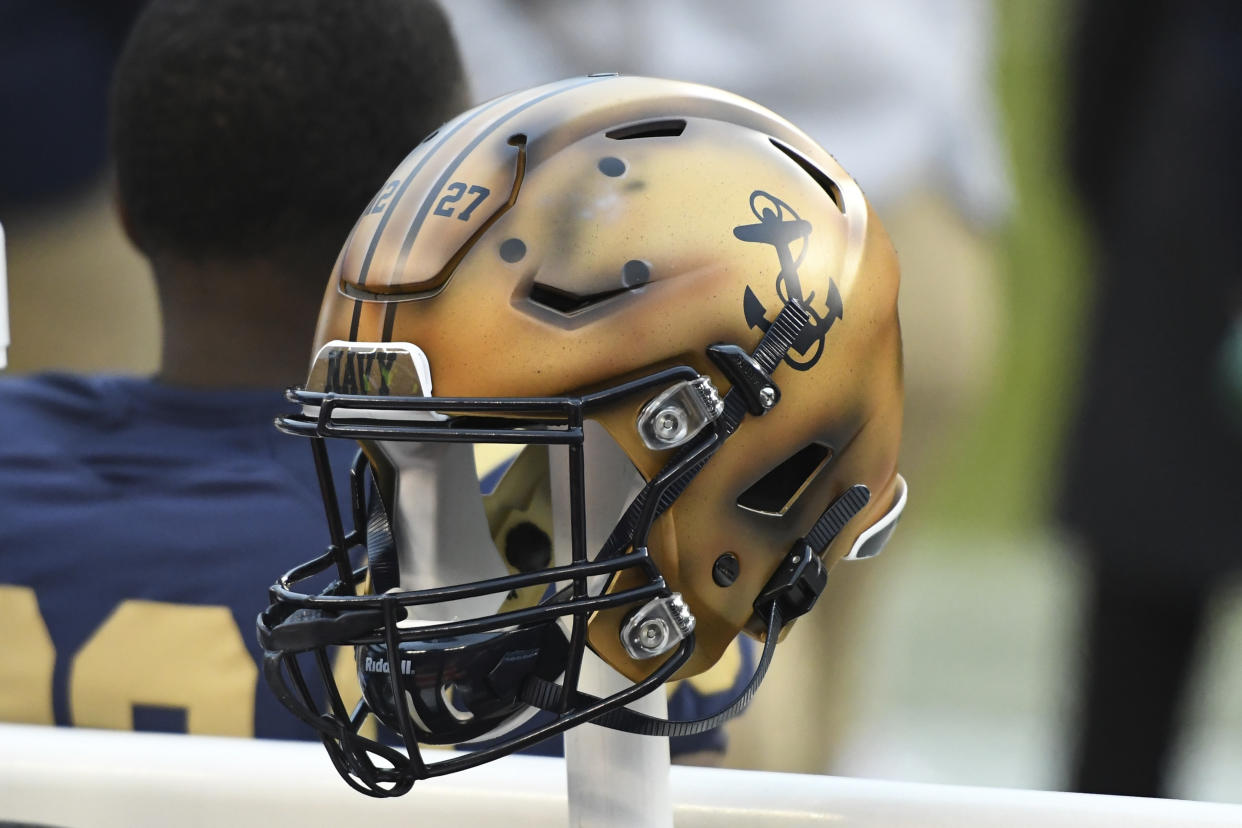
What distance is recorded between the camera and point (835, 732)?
1713 mm

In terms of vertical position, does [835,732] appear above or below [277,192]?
below

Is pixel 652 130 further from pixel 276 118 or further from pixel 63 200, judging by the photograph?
pixel 63 200

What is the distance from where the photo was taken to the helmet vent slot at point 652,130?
2.16ft

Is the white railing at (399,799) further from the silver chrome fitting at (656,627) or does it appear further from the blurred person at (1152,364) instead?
the blurred person at (1152,364)

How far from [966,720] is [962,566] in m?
0.34

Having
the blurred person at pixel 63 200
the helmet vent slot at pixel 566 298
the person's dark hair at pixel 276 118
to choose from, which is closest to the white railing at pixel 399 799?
the helmet vent slot at pixel 566 298

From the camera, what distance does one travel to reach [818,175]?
716 mm

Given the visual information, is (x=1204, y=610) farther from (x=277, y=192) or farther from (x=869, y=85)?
(x=277, y=192)

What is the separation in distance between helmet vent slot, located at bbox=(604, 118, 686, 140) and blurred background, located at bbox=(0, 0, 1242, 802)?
2.84 feet

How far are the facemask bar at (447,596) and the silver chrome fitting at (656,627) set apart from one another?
1cm

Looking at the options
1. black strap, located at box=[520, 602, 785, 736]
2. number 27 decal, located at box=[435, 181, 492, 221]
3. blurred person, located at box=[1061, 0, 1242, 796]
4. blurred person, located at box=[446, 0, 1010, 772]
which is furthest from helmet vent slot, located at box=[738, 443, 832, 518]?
blurred person, located at box=[1061, 0, 1242, 796]

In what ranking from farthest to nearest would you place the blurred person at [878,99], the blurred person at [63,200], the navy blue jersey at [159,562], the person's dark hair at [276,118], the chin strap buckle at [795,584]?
the blurred person at [63,200]
the blurred person at [878,99]
the person's dark hair at [276,118]
the navy blue jersey at [159,562]
the chin strap buckle at [795,584]

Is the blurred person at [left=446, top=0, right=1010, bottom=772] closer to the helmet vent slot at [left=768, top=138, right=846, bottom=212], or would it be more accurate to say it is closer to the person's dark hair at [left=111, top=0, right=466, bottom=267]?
the person's dark hair at [left=111, top=0, right=466, bottom=267]

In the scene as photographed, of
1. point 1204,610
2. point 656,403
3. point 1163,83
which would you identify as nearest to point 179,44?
point 656,403
